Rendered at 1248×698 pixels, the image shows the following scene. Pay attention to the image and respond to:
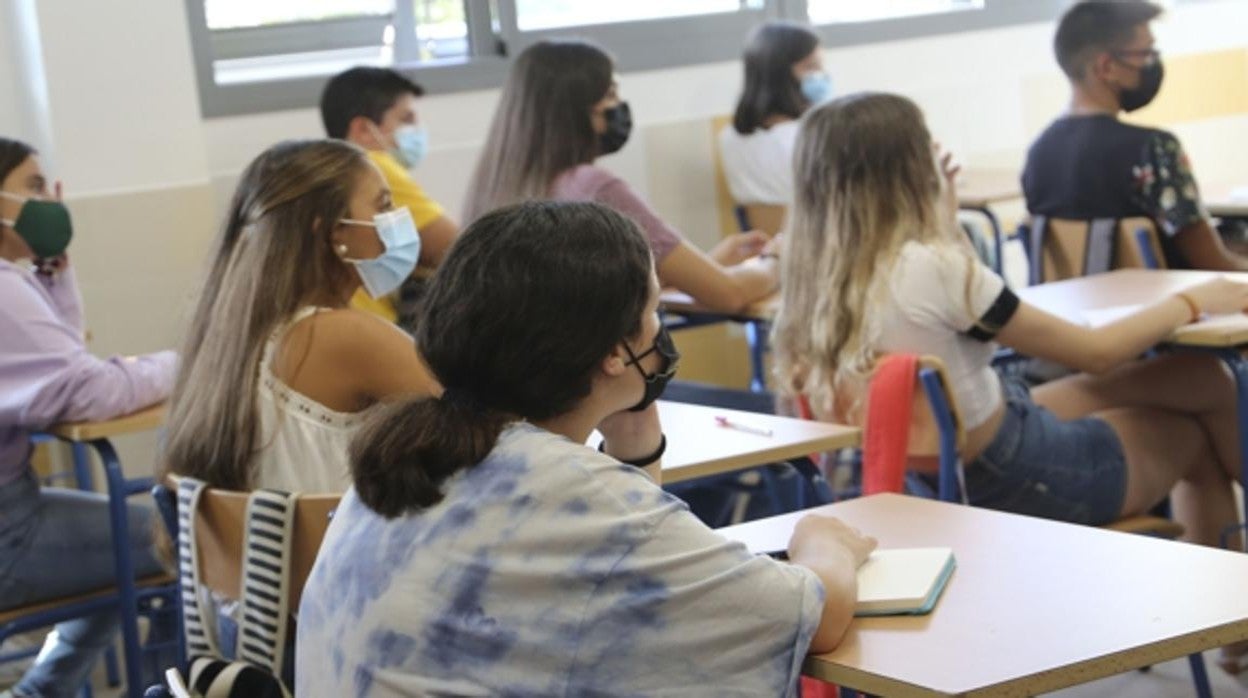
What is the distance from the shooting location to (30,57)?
480 cm

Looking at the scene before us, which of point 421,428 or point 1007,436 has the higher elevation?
point 421,428

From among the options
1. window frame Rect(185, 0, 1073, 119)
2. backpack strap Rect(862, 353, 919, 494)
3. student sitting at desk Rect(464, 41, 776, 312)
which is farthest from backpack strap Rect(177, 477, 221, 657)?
window frame Rect(185, 0, 1073, 119)

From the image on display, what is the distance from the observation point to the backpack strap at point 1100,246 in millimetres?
4629

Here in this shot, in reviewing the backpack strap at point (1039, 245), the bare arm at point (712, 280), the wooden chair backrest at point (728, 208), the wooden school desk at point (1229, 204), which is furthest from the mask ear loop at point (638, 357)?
the wooden chair backrest at point (728, 208)

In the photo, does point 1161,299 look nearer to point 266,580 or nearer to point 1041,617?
point 1041,617

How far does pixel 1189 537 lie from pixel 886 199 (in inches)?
45.4

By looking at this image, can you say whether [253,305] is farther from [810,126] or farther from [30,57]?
[30,57]

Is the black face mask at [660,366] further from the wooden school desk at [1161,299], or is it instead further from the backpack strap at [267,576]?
the wooden school desk at [1161,299]

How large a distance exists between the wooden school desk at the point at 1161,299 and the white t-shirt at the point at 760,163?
60.9 inches

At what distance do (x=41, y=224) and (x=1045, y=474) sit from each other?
2.12 metres

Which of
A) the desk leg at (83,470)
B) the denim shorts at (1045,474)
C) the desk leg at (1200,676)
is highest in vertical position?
Answer: the denim shorts at (1045,474)

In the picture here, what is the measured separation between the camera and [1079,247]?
186 inches

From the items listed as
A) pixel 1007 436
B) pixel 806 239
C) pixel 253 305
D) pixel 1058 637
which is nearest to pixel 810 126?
pixel 806 239

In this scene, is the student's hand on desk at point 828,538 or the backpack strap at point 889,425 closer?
the student's hand on desk at point 828,538
